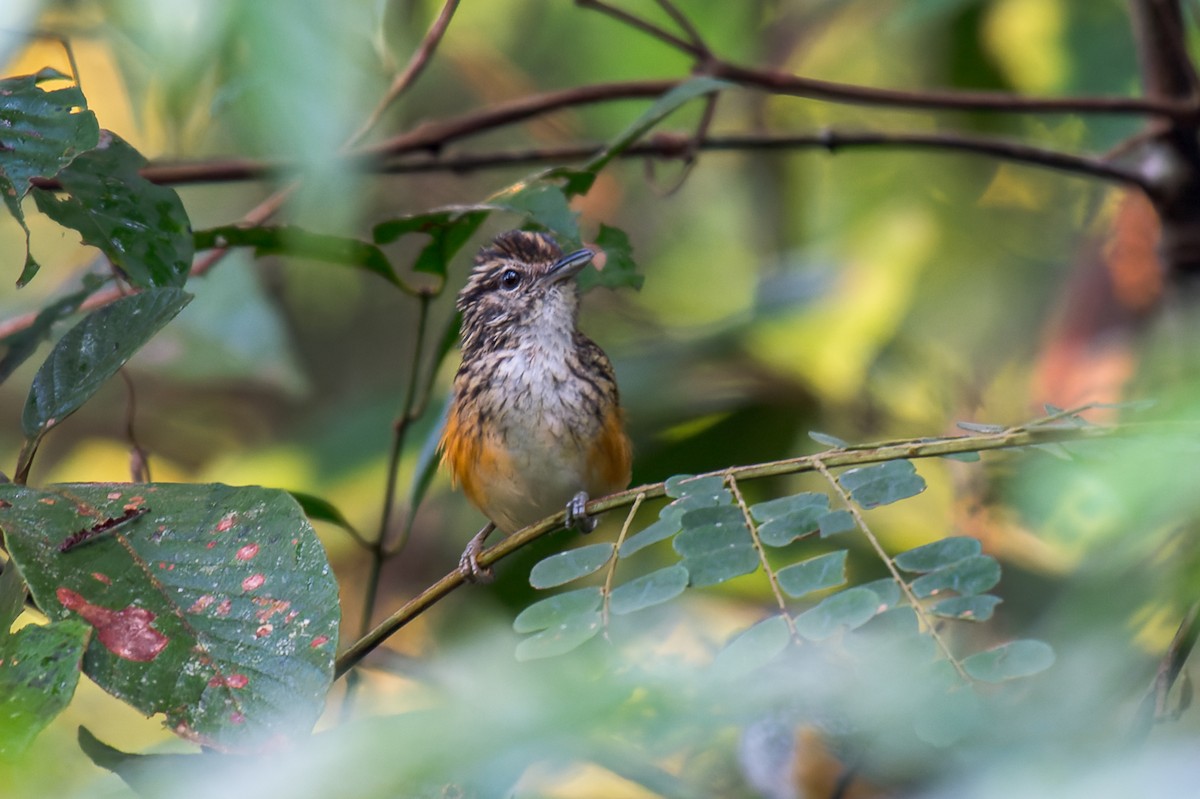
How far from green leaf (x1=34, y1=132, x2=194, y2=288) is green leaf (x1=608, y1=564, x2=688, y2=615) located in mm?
1111

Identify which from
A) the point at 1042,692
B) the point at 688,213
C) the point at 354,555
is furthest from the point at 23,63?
the point at 1042,692

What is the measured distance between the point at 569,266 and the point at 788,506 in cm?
219

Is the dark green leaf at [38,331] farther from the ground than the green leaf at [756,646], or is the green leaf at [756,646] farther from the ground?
the dark green leaf at [38,331]

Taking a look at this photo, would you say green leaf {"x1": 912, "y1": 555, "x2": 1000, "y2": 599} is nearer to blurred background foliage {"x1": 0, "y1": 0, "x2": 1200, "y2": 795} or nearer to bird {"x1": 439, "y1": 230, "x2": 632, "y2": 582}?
blurred background foliage {"x1": 0, "y1": 0, "x2": 1200, "y2": 795}

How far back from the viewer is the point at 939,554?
1974 mm

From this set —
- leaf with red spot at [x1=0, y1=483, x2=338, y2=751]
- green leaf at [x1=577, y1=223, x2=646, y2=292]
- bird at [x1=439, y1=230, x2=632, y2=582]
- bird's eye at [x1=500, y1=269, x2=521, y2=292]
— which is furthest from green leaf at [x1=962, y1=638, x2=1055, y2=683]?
bird's eye at [x1=500, y1=269, x2=521, y2=292]

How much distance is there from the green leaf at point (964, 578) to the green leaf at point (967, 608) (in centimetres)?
2

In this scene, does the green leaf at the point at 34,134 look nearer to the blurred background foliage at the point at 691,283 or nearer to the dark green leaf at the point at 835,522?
the blurred background foliage at the point at 691,283

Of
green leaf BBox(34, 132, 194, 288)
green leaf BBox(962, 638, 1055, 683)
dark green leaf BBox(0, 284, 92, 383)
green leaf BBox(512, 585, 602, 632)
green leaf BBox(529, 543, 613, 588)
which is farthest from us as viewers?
dark green leaf BBox(0, 284, 92, 383)

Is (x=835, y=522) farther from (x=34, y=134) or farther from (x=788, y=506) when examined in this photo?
(x=34, y=134)

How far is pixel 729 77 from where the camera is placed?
3.96m

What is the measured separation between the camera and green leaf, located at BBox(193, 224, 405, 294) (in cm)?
291

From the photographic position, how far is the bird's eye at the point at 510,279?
4.52 metres

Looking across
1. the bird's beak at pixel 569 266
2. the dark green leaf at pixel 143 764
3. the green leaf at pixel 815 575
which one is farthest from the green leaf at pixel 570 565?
the bird's beak at pixel 569 266
